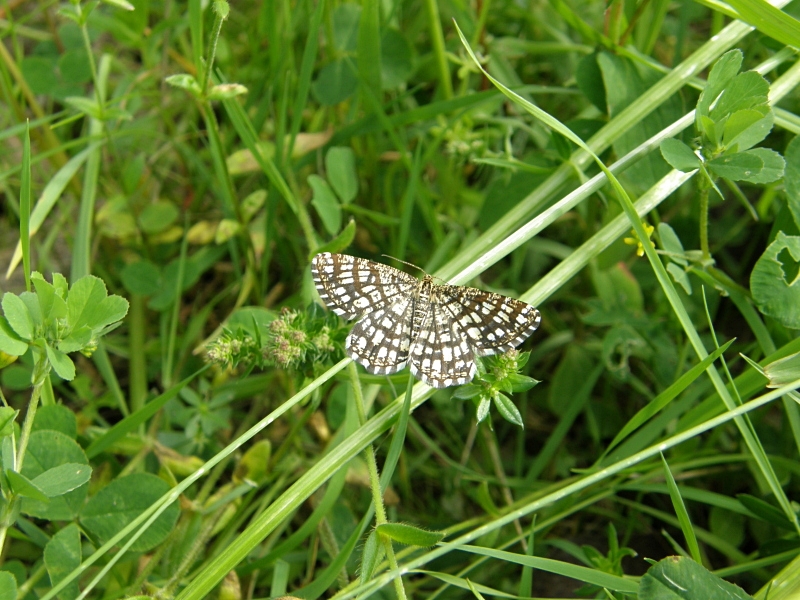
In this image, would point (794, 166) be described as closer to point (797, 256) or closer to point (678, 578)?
point (797, 256)

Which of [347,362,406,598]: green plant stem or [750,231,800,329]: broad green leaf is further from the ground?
[750,231,800,329]: broad green leaf

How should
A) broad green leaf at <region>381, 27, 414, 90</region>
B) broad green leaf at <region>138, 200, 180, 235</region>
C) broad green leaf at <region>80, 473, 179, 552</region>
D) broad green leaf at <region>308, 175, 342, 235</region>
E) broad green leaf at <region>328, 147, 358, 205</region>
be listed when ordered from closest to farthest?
broad green leaf at <region>80, 473, 179, 552</region>
broad green leaf at <region>308, 175, 342, 235</region>
broad green leaf at <region>328, 147, 358, 205</region>
broad green leaf at <region>381, 27, 414, 90</region>
broad green leaf at <region>138, 200, 180, 235</region>

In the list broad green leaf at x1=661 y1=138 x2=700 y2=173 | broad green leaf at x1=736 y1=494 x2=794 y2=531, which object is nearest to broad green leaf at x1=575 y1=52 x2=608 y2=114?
broad green leaf at x1=661 y1=138 x2=700 y2=173

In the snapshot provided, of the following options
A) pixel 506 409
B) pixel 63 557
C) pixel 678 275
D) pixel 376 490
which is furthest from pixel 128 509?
pixel 678 275

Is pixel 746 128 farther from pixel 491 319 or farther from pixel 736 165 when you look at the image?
pixel 491 319


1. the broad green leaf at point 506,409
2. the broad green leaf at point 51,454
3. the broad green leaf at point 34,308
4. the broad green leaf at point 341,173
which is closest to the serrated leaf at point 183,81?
the broad green leaf at point 341,173

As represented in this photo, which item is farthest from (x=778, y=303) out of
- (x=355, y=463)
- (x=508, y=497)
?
(x=355, y=463)

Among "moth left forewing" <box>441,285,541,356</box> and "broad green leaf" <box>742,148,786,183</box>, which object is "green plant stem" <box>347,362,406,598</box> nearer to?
"moth left forewing" <box>441,285,541,356</box>
